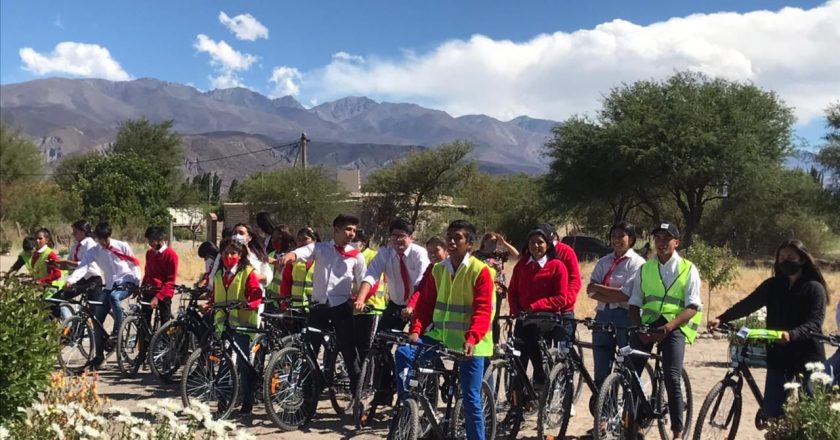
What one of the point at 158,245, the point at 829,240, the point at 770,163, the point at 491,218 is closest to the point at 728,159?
the point at 770,163

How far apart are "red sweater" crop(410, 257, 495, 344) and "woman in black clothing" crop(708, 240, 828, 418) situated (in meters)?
2.11

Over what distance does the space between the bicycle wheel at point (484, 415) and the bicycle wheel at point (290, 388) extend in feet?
5.81

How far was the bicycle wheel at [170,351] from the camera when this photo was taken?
866 centimetres

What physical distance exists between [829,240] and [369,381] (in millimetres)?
43984

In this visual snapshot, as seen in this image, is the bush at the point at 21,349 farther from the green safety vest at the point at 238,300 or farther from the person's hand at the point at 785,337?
the person's hand at the point at 785,337

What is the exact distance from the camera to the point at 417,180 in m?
51.5

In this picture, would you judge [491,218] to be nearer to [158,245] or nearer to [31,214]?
[31,214]

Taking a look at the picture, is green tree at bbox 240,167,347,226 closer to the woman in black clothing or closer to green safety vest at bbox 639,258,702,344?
green safety vest at bbox 639,258,702,344

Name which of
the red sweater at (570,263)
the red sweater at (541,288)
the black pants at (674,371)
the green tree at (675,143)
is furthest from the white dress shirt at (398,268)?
the green tree at (675,143)

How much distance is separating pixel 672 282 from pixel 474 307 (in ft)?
5.74

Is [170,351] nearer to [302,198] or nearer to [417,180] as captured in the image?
[302,198]

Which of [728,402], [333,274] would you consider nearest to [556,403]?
[728,402]

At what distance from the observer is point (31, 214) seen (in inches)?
1483

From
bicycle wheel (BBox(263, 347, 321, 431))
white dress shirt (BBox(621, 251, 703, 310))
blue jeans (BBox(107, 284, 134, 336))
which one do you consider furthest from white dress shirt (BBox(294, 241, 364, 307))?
blue jeans (BBox(107, 284, 134, 336))
